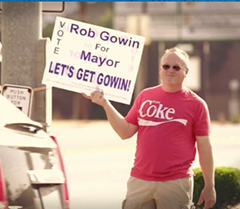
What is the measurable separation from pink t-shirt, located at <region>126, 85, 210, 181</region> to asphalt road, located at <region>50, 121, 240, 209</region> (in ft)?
20.0

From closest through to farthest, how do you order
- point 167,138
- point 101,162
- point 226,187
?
point 167,138 < point 226,187 < point 101,162

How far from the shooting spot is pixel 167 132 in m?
5.75

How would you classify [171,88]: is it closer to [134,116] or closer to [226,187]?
[134,116]

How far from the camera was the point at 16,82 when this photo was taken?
7195 mm

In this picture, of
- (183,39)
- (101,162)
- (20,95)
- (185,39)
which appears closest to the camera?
(20,95)

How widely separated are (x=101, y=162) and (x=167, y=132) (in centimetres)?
1729

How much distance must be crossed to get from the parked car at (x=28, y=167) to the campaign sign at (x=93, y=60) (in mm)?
1509

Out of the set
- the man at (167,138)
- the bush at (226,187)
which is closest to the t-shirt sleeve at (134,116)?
the man at (167,138)

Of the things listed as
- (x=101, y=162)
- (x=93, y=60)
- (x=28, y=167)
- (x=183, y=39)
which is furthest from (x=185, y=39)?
(x=28, y=167)

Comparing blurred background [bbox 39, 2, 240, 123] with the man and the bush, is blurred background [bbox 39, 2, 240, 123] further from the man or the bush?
the man

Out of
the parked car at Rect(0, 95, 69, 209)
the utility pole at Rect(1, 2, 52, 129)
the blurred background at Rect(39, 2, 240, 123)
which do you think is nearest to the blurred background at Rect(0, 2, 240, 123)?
the blurred background at Rect(39, 2, 240, 123)

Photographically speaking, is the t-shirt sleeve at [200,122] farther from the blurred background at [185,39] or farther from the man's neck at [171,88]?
the blurred background at [185,39]

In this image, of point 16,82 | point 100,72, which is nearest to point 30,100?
point 16,82

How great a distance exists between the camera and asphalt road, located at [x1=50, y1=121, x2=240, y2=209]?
14297 millimetres
